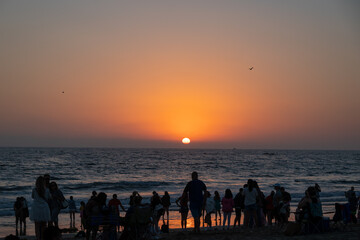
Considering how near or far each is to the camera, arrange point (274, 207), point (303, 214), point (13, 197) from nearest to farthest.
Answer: point (303, 214) → point (274, 207) → point (13, 197)

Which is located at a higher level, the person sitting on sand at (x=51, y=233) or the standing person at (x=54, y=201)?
the person sitting on sand at (x=51, y=233)

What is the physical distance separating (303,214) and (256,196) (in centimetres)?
217

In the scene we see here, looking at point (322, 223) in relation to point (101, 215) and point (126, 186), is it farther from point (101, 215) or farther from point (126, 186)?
point (126, 186)

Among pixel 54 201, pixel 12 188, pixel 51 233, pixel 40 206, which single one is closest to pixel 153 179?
pixel 12 188

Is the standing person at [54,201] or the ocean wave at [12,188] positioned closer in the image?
the standing person at [54,201]

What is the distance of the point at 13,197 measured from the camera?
116ft

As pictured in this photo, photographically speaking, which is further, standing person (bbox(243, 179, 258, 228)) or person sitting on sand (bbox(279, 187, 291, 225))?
person sitting on sand (bbox(279, 187, 291, 225))

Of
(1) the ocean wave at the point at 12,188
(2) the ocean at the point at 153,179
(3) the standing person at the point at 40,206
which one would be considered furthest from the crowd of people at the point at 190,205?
(1) the ocean wave at the point at 12,188

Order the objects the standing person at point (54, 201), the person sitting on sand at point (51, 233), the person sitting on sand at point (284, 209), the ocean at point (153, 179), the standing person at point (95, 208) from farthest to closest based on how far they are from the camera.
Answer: the ocean at point (153, 179), the person sitting on sand at point (284, 209), the standing person at point (54, 201), the standing person at point (95, 208), the person sitting on sand at point (51, 233)

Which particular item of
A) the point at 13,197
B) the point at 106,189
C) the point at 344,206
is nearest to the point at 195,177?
the point at 344,206

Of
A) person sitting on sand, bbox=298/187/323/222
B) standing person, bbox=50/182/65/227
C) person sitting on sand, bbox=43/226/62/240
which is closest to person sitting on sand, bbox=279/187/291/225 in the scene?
person sitting on sand, bbox=298/187/323/222

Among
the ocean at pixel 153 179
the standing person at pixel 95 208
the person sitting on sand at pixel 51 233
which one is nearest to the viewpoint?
the person sitting on sand at pixel 51 233

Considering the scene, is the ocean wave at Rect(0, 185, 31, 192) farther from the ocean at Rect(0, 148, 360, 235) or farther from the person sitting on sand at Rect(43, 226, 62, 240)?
the person sitting on sand at Rect(43, 226, 62, 240)

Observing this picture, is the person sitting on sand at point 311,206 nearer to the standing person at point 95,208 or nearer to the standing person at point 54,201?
the standing person at point 95,208
